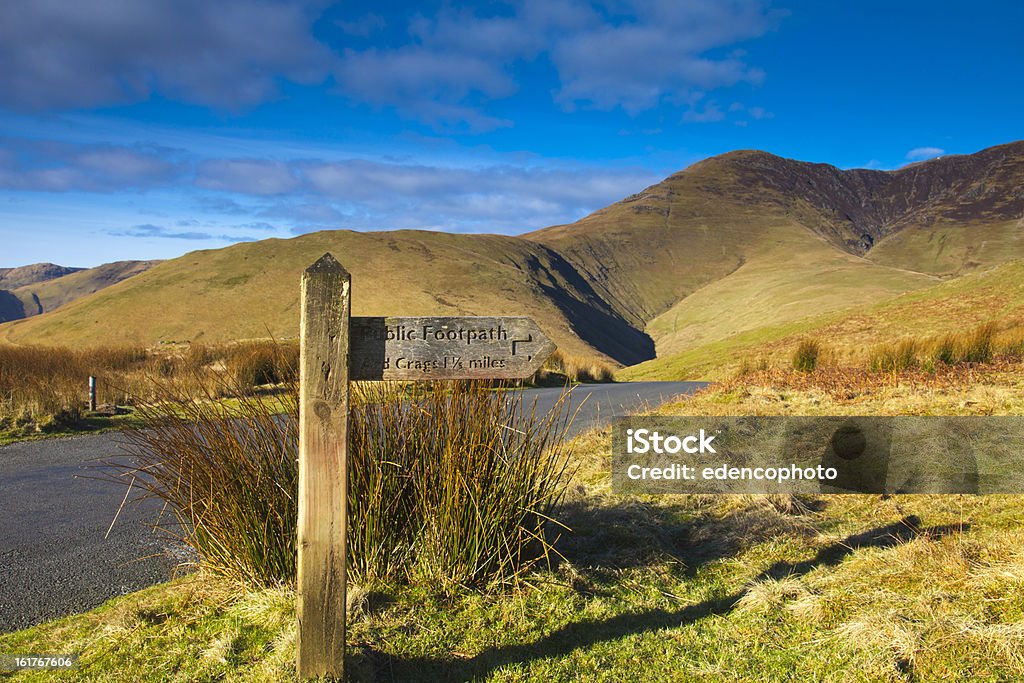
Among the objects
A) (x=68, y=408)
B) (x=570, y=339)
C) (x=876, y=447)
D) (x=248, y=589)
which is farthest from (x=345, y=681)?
(x=570, y=339)

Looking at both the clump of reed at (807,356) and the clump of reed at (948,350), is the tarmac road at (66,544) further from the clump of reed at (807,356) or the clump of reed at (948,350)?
the clump of reed at (807,356)

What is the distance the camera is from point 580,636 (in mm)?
3660

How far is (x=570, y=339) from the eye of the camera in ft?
258

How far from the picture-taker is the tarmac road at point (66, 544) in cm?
450

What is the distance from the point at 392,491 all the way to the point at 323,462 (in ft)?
3.73

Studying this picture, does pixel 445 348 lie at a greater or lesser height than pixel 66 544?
greater

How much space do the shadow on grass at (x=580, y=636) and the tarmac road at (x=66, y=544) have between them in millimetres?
1461

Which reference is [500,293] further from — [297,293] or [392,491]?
[392,491]

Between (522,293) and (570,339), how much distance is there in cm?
1769

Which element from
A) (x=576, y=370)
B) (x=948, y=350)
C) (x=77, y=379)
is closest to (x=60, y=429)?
(x=77, y=379)

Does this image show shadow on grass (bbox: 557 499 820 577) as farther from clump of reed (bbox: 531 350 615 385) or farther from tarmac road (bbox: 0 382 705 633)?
clump of reed (bbox: 531 350 615 385)

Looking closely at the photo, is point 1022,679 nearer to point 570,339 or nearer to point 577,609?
point 577,609

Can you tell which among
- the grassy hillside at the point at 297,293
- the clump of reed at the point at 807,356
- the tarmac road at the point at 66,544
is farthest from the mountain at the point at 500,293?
the tarmac road at the point at 66,544

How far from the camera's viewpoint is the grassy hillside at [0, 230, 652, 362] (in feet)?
236
